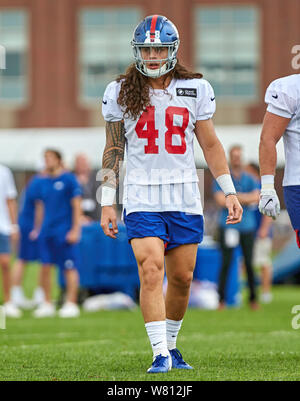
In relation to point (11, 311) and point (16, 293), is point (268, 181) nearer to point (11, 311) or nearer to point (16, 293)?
point (11, 311)

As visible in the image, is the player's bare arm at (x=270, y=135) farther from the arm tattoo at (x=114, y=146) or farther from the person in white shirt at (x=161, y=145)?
the arm tattoo at (x=114, y=146)

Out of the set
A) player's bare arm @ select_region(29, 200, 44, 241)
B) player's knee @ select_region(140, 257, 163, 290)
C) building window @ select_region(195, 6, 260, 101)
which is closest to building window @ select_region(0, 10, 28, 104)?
building window @ select_region(195, 6, 260, 101)

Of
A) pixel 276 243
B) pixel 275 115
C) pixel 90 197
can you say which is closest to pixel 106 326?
pixel 90 197

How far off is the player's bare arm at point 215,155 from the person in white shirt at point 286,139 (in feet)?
0.57

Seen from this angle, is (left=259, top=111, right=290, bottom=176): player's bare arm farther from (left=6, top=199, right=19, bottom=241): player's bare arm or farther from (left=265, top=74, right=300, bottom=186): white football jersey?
(left=6, top=199, right=19, bottom=241): player's bare arm

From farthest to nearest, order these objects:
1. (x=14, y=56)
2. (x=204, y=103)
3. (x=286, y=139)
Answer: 1. (x=14, y=56)
2. (x=286, y=139)
3. (x=204, y=103)

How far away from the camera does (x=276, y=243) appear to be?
30031 millimetres

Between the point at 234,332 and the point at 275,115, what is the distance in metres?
3.93

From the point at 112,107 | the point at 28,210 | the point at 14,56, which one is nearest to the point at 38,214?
the point at 28,210

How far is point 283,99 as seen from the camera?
6.18 meters

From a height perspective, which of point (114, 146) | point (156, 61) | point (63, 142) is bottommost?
point (63, 142)

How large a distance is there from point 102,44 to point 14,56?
12.3 ft

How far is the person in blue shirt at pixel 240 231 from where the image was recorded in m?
13.0

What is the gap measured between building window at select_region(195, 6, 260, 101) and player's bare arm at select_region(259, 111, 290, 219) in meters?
35.8
